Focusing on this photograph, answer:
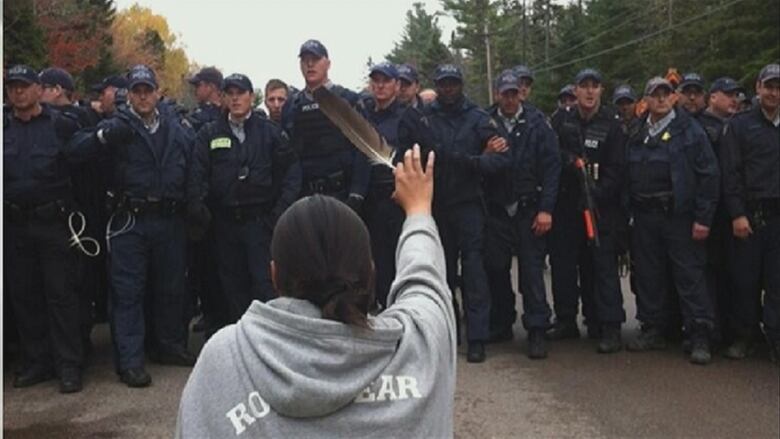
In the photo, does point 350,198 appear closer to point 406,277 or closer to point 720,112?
point 720,112

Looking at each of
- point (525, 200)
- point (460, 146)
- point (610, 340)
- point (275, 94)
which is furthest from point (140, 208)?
point (610, 340)

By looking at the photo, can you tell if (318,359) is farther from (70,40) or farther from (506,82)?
(70,40)

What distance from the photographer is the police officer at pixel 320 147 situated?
25.6 ft

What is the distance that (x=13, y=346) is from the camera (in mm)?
7996

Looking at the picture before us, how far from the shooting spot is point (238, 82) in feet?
24.7

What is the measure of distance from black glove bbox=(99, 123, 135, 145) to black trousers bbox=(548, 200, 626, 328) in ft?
12.2

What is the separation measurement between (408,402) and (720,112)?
283 inches

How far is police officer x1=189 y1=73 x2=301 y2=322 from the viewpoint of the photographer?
746cm

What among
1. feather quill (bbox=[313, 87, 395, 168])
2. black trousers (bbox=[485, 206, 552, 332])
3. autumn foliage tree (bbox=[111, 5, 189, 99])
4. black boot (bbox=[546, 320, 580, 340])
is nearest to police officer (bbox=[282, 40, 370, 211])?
black trousers (bbox=[485, 206, 552, 332])

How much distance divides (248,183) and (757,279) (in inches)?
167

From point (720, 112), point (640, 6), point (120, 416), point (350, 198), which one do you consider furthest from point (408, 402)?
point (640, 6)

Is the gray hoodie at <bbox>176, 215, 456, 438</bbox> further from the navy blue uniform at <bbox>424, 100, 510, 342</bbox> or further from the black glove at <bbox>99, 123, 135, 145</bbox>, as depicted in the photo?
the navy blue uniform at <bbox>424, 100, 510, 342</bbox>

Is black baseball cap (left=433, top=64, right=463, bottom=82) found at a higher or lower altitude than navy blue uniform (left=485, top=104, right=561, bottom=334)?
higher

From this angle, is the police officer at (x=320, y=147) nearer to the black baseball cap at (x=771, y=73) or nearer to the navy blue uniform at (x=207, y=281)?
the navy blue uniform at (x=207, y=281)
